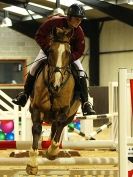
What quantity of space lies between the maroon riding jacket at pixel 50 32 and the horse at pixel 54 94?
9cm

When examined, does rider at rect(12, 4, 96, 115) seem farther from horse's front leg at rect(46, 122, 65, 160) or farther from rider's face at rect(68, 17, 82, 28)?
horse's front leg at rect(46, 122, 65, 160)

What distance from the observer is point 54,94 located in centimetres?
425

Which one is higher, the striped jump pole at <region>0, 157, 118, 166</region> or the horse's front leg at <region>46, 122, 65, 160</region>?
the horse's front leg at <region>46, 122, 65, 160</region>

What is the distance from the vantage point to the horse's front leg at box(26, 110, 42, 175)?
13.5ft

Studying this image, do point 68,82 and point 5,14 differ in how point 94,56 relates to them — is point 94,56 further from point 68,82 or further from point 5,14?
point 68,82

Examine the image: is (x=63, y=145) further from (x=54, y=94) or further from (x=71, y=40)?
(x=71, y=40)

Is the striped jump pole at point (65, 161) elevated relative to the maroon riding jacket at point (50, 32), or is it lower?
lower

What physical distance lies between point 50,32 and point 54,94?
0.55m

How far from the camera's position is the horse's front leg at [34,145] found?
4121mm

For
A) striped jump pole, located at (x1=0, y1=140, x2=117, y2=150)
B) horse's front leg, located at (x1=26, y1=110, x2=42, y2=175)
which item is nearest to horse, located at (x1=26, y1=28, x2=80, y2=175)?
horse's front leg, located at (x1=26, y1=110, x2=42, y2=175)

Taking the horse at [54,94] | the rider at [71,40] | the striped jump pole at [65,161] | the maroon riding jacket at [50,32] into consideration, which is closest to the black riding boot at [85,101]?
the rider at [71,40]

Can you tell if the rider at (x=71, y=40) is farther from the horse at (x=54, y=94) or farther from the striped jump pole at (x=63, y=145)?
the striped jump pole at (x=63, y=145)

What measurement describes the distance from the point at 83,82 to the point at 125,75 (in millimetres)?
1424

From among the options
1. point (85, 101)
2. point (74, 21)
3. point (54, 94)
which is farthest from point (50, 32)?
point (85, 101)
